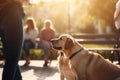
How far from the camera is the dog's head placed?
8.48m

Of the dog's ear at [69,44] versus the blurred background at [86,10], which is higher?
the dog's ear at [69,44]

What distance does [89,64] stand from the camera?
8211 millimetres

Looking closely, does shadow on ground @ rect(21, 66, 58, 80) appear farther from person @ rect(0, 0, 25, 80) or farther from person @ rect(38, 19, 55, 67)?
person @ rect(0, 0, 25, 80)

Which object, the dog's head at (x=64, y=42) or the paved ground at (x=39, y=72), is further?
the paved ground at (x=39, y=72)

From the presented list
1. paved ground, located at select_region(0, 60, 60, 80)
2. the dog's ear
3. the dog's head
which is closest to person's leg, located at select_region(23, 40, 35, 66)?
paved ground, located at select_region(0, 60, 60, 80)

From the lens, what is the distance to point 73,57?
832 cm

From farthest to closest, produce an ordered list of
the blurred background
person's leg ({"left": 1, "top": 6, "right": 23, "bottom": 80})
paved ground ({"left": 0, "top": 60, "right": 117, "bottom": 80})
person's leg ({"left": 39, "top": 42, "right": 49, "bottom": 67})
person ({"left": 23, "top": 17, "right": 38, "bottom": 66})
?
the blurred background
person ({"left": 23, "top": 17, "right": 38, "bottom": 66})
person's leg ({"left": 39, "top": 42, "right": 49, "bottom": 67})
paved ground ({"left": 0, "top": 60, "right": 117, "bottom": 80})
person's leg ({"left": 1, "top": 6, "right": 23, "bottom": 80})

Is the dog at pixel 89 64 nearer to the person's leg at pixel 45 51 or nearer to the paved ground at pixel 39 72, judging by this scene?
the paved ground at pixel 39 72

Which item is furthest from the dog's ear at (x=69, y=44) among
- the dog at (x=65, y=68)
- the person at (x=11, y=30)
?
the person at (x=11, y=30)

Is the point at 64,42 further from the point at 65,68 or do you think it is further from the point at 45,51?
the point at 45,51

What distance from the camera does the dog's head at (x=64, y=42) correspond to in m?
8.48

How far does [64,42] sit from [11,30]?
124 inches

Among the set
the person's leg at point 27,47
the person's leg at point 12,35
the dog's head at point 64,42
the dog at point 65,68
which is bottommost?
the person's leg at point 27,47

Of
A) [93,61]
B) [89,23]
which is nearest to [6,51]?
[93,61]
